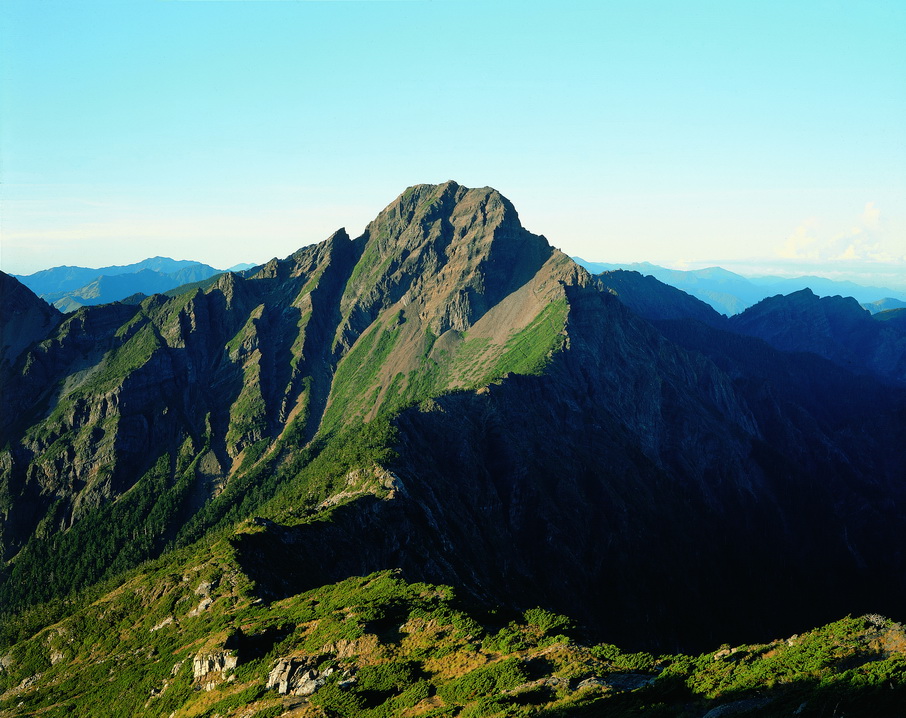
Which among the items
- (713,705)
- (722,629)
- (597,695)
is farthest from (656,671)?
(722,629)

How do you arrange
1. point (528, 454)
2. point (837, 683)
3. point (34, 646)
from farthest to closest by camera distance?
point (528, 454) → point (34, 646) → point (837, 683)

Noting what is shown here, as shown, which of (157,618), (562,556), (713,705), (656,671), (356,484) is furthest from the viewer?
(562,556)

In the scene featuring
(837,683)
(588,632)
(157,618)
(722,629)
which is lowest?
(722,629)

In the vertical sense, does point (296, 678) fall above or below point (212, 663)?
above

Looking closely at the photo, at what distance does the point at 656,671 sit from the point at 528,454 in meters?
138

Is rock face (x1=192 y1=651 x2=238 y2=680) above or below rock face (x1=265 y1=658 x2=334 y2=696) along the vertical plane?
below

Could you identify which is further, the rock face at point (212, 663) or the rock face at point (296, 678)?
the rock face at point (212, 663)

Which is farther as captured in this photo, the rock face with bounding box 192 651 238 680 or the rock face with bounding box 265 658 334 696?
the rock face with bounding box 192 651 238 680

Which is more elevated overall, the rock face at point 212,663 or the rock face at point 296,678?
the rock face at point 296,678

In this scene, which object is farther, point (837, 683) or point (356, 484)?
point (356, 484)

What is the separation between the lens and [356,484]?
14812cm

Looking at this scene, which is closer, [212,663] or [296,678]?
[296,678]

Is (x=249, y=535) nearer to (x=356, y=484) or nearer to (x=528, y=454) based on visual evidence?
(x=356, y=484)

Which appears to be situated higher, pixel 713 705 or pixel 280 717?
pixel 713 705
